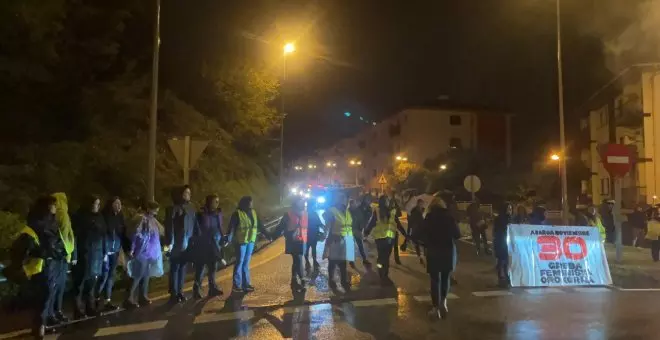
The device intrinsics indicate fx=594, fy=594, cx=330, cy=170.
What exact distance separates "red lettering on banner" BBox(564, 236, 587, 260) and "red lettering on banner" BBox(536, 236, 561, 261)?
168mm

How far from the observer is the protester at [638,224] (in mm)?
18138

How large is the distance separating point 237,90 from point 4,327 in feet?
46.0

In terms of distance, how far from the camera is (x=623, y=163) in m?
13.9

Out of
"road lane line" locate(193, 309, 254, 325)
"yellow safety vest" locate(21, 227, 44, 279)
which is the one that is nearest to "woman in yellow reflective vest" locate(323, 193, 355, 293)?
"road lane line" locate(193, 309, 254, 325)

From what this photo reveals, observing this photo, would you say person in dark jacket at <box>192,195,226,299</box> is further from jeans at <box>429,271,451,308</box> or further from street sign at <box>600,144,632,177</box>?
street sign at <box>600,144,632,177</box>

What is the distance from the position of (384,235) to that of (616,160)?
636 centimetres

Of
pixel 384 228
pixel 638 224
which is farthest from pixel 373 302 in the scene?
pixel 638 224

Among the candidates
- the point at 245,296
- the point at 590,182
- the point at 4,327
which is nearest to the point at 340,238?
the point at 245,296

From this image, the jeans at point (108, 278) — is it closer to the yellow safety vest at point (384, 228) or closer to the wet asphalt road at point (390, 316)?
the wet asphalt road at point (390, 316)

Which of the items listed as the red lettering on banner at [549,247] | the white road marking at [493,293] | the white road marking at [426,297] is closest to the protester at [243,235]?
the white road marking at [426,297]

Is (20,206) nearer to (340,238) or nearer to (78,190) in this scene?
(78,190)

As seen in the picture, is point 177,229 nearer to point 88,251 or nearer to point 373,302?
point 88,251

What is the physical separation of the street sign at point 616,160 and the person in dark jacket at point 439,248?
726 centimetres

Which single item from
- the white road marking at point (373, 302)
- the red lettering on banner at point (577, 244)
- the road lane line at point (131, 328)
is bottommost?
the road lane line at point (131, 328)
